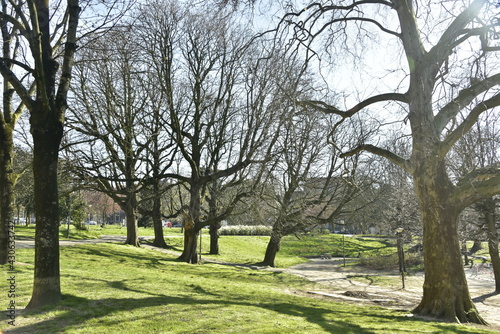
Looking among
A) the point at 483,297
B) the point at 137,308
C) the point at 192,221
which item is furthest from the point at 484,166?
the point at 137,308

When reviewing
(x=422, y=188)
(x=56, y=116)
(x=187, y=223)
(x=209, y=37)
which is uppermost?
(x=209, y=37)

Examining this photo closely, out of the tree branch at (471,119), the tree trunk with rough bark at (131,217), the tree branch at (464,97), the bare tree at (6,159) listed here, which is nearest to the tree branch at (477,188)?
the tree branch at (471,119)

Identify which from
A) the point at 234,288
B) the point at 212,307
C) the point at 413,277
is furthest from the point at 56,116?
the point at 413,277

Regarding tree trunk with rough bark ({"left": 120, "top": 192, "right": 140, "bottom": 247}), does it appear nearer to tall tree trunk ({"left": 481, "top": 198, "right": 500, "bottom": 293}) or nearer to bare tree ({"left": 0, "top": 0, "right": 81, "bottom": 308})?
bare tree ({"left": 0, "top": 0, "right": 81, "bottom": 308})

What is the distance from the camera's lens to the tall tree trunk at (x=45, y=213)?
6305 millimetres

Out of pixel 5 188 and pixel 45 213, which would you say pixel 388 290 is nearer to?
pixel 45 213

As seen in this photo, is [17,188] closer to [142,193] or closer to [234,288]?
[142,193]

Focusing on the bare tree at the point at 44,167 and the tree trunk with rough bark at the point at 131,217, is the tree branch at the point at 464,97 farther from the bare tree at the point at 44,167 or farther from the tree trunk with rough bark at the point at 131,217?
the tree trunk with rough bark at the point at 131,217

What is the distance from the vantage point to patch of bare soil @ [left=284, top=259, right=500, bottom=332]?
12.4 metres

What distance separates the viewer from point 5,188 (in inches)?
418

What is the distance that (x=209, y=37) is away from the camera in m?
17.3

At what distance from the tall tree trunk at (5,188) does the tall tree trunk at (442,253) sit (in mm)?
11011

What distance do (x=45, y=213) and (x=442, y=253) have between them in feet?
28.1

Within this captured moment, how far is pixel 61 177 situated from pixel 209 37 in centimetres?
911
